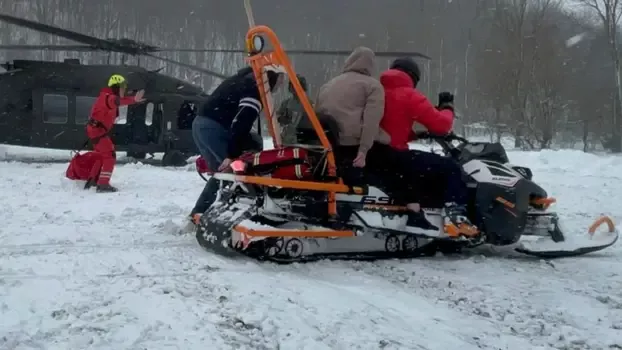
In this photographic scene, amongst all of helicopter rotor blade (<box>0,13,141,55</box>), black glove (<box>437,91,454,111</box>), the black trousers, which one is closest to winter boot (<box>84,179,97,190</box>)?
helicopter rotor blade (<box>0,13,141,55</box>)

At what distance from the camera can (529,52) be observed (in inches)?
1257

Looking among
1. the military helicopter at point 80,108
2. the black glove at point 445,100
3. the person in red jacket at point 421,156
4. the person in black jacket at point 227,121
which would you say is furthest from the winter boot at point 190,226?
the military helicopter at point 80,108

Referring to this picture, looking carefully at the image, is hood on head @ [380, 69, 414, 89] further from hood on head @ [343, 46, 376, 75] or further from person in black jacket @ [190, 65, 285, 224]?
person in black jacket @ [190, 65, 285, 224]

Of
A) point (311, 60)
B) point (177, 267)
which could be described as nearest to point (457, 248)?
point (177, 267)

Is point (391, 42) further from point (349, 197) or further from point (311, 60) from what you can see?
point (349, 197)

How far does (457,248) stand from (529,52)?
28675 mm

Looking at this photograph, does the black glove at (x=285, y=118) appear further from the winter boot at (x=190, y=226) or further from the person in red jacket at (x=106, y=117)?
the person in red jacket at (x=106, y=117)

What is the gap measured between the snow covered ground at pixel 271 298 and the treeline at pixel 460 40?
27.8m

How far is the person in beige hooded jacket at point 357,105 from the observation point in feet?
16.8

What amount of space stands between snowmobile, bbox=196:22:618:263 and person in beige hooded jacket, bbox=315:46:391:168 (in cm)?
12

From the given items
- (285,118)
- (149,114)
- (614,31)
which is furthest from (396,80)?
(614,31)

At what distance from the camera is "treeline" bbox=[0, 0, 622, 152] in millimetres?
32000

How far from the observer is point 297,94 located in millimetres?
4980

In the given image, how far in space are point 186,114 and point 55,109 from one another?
334 cm
